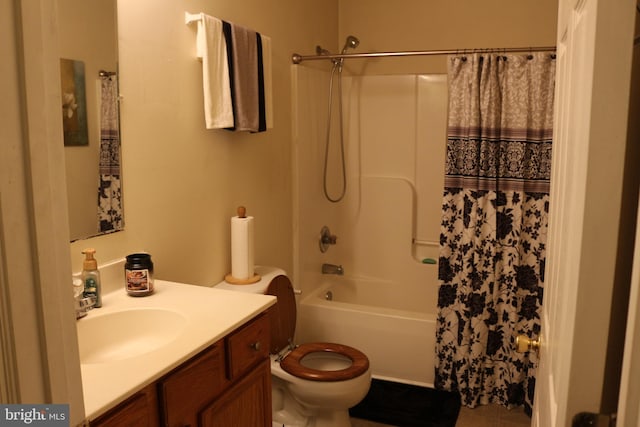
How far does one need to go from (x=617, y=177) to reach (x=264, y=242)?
7.31 feet

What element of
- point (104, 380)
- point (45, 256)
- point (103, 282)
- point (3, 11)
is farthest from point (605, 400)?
point (103, 282)

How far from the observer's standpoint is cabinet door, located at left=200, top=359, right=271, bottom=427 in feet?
5.08

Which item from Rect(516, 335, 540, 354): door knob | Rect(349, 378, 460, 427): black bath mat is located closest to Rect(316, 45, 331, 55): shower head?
Rect(349, 378, 460, 427): black bath mat

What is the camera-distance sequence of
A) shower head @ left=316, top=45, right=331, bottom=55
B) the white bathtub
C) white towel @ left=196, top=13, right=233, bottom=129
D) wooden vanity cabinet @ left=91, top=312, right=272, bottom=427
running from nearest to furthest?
wooden vanity cabinet @ left=91, top=312, right=272, bottom=427 < white towel @ left=196, top=13, right=233, bottom=129 < the white bathtub < shower head @ left=316, top=45, right=331, bottom=55

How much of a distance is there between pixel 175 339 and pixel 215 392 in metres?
0.21

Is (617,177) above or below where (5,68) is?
below

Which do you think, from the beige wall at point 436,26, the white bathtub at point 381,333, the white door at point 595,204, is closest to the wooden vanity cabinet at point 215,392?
the white door at point 595,204

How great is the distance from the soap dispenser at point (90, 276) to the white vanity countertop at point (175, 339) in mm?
53

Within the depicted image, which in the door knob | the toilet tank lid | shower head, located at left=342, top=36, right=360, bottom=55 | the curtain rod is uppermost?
shower head, located at left=342, top=36, right=360, bottom=55

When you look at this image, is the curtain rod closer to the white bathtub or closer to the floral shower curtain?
the floral shower curtain

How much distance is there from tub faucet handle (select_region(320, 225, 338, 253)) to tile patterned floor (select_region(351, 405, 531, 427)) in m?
1.13

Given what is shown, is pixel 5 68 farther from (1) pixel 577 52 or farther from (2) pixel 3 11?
(1) pixel 577 52

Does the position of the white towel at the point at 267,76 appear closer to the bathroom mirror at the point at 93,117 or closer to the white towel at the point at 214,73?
the white towel at the point at 214,73

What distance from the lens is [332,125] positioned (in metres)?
3.48
